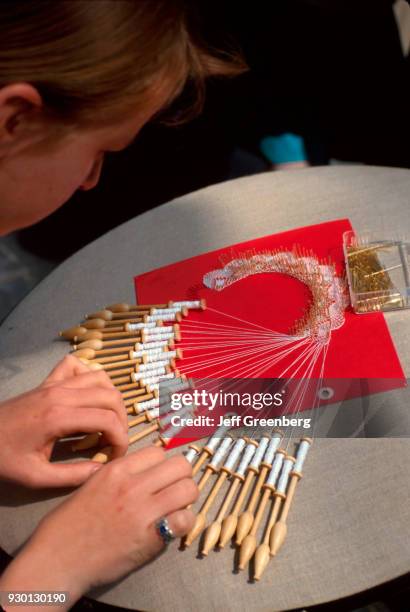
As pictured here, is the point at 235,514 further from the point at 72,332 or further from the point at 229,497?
the point at 72,332

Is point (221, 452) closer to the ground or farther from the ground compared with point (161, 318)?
closer to the ground

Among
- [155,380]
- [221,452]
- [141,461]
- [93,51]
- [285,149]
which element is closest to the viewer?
[93,51]

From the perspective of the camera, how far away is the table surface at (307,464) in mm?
836

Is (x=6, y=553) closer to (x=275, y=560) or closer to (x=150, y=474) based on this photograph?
(x=150, y=474)

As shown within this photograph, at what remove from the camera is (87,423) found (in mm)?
908

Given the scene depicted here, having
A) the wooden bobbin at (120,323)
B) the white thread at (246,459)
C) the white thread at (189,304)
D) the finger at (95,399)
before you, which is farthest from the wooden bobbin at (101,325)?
the white thread at (246,459)

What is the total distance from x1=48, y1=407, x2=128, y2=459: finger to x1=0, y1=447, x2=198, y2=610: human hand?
0.25 feet


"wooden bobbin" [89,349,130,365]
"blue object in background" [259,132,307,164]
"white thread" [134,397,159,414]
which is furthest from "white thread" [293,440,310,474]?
"blue object in background" [259,132,307,164]

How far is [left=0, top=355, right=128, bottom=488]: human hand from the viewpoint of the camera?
2.98 feet

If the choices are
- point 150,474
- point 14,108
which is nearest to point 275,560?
point 150,474

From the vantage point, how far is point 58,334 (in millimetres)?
1185

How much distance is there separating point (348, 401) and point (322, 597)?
285 mm

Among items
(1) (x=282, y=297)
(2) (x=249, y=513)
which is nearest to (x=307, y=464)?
(2) (x=249, y=513)

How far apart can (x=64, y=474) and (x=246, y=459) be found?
10.0 inches
